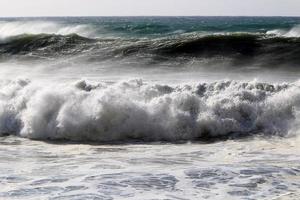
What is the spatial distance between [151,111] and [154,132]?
66cm

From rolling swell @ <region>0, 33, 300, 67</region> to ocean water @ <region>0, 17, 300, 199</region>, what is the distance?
2.04ft

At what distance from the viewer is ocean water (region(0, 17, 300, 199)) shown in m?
6.57

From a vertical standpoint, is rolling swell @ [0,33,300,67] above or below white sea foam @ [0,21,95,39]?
below

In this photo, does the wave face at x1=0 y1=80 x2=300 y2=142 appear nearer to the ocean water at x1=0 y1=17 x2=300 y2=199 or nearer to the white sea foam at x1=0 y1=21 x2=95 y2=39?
the ocean water at x1=0 y1=17 x2=300 y2=199

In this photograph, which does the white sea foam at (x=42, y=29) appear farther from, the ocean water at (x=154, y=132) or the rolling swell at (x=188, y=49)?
the ocean water at (x=154, y=132)

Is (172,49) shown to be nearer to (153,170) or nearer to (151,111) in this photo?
(151,111)

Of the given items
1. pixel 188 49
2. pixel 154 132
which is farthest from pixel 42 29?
pixel 154 132

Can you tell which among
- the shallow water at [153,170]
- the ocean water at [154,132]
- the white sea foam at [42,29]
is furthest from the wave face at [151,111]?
the white sea foam at [42,29]

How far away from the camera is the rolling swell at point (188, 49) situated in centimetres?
1834

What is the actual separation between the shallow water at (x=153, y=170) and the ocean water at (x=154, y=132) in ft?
0.05

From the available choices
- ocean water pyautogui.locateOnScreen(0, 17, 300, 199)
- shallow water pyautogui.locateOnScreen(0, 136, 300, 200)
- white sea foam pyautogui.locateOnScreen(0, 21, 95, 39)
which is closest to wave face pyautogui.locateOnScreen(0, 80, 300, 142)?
ocean water pyautogui.locateOnScreen(0, 17, 300, 199)

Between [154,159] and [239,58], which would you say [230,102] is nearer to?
[154,159]

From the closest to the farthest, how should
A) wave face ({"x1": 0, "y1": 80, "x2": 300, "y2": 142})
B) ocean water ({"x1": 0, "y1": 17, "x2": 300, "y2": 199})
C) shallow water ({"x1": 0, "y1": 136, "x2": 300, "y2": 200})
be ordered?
shallow water ({"x1": 0, "y1": 136, "x2": 300, "y2": 200})
ocean water ({"x1": 0, "y1": 17, "x2": 300, "y2": 199})
wave face ({"x1": 0, "y1": 80, "x2": 300, "y2": 142})

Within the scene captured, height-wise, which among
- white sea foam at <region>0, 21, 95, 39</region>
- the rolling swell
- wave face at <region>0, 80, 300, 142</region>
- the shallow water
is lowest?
the shallow water
